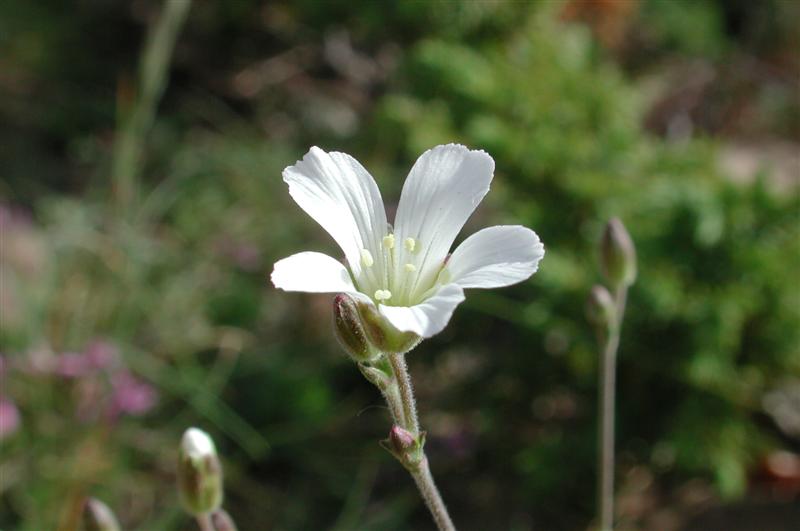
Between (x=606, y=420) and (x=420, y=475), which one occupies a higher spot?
(x=420, y=475)

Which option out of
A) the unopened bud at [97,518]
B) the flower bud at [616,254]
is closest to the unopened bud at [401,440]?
the unopened bud at [97,518]

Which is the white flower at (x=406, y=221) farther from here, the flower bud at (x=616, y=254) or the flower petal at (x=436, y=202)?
the flower bud at (x=616, y=254)

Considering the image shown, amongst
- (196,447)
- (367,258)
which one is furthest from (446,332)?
(367,258)

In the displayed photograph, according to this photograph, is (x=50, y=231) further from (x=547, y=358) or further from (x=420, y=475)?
(x=420, y=475)

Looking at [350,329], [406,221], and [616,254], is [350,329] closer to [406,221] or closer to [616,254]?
[406,221]

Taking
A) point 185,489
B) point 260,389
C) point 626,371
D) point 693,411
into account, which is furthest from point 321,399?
point 185,489
